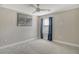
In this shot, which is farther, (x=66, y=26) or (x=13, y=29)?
(x=13, y=29)

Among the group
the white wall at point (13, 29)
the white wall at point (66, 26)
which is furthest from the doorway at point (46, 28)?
the white wall at point (13, 29)

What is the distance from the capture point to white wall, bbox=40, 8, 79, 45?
189 centimetres

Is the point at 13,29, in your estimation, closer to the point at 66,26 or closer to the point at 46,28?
the point at 46,28

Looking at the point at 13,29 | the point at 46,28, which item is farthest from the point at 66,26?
the point at 13,29

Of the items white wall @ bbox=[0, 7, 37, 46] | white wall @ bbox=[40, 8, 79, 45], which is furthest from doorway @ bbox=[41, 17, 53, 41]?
white wall @ bbox=[0, 7, 37, 46]

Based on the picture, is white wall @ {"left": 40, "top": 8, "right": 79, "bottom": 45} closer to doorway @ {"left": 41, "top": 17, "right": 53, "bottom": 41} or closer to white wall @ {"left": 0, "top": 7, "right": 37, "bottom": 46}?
doorway @ {"left": 41, "top": 17, "right": 53, "bottom": 41}

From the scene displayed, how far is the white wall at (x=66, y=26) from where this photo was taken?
1.89 meters

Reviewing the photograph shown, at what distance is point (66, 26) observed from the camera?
2027 millimetres

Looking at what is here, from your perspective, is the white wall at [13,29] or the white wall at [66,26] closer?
the white wall at [66,26]

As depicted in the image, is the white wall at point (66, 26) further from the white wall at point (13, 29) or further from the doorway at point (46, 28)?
the white wall at point (13, 29)

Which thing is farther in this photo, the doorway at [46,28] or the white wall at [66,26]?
the doorway at [46,28]
